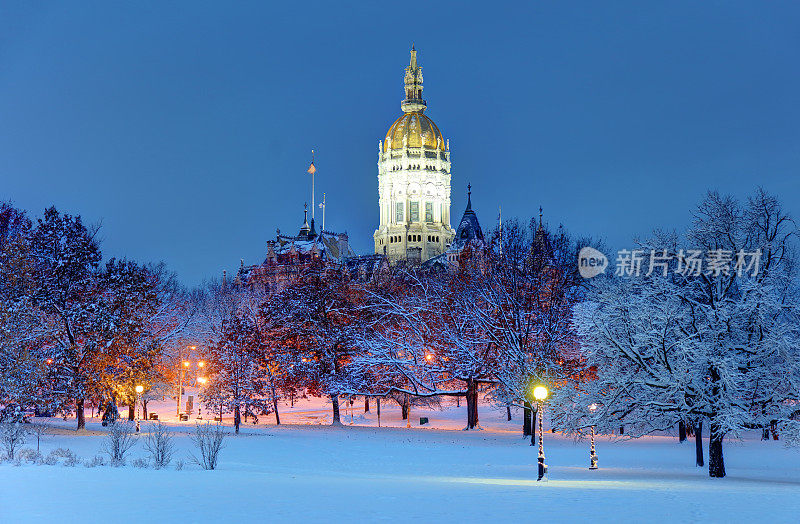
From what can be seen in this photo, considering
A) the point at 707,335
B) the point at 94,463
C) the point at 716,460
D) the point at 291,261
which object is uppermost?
the point at 291,261

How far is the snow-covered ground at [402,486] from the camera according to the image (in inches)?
679

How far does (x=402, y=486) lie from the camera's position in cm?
2208

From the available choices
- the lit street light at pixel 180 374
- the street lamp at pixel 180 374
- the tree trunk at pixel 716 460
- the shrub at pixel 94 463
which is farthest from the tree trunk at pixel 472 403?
the shrub at pixel 94 463

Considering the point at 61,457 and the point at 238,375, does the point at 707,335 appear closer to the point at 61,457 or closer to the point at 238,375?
the point at 61,457

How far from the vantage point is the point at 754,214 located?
29.6 m

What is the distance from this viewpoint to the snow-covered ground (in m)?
17.2

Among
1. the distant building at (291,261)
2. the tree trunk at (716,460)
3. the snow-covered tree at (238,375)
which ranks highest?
the distant building at (291,261)

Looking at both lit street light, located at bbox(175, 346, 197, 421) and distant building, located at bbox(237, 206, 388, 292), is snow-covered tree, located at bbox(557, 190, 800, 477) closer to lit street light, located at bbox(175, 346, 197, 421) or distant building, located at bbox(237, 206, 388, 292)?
lit street light, located at bbox(175, 346, 197, 421)

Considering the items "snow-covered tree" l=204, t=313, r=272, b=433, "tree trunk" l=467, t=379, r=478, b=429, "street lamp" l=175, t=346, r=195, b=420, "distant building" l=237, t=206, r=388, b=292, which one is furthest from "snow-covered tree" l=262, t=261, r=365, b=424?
"distant building" l=237, t=206, r=388, b=292

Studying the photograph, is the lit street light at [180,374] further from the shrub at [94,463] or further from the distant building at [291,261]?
the shrub at [94,463]

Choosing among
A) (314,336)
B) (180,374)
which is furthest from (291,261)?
(314,336)

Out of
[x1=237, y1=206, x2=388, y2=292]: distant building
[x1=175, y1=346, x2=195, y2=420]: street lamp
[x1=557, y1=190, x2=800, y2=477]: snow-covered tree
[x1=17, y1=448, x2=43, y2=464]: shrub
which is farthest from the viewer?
[x1=237, y1=206, x2=388, y2=292]: distant building

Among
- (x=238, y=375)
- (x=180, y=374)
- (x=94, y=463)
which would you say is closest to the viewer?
(x=94, y=463)

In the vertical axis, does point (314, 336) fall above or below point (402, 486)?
above
